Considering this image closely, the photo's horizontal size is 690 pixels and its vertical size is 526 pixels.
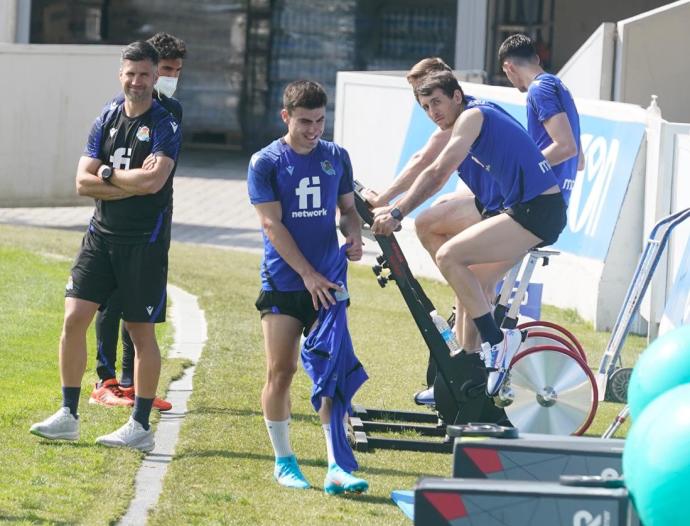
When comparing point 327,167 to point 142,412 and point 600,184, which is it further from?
point 600,184

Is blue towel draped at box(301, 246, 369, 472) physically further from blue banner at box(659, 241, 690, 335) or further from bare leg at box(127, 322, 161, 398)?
blue banner at box(659, 241, 690, 335)

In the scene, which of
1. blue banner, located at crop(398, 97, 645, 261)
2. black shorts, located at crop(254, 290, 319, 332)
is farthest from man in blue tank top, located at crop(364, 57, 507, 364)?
blue banner, located at crop(398, 97, 645, 261)

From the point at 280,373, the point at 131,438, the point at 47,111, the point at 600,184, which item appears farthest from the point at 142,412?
the point at 47,111

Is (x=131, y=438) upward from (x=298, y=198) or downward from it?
downward

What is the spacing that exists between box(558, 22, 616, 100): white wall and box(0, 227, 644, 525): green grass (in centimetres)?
466

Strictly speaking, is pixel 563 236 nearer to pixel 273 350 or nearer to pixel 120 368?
pixel 120 368

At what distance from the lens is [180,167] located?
24.0 meters

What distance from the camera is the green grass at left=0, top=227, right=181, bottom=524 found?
247 inches

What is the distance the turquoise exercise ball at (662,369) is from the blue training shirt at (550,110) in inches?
110

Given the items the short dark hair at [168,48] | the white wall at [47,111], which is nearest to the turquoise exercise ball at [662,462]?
the short dark hair at [168,48]

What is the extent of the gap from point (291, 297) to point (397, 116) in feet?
28.3

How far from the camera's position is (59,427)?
7359 millimetres

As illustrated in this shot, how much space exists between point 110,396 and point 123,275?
50.0 inches

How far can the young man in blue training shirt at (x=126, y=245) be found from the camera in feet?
24.1
